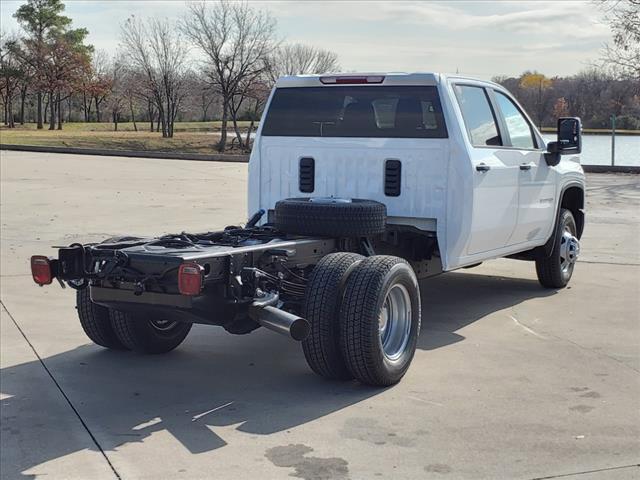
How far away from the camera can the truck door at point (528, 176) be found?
7785mm

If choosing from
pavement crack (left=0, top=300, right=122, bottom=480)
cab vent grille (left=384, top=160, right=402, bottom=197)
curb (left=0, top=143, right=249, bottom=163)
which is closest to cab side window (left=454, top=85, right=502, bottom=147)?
cab vent grille (left=384, top=160, right=402, bottom=197)

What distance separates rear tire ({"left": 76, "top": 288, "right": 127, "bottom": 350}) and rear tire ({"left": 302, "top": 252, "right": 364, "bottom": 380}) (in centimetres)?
173

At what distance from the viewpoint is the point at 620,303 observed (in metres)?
8.33

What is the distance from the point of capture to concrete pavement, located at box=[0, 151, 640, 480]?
4496 millimetres

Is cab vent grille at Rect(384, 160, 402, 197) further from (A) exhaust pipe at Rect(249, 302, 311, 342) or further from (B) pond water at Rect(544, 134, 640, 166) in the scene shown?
(B) pond water at Rect(544, 134, 640, 166)

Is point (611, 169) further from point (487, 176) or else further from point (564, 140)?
point (487, 176)

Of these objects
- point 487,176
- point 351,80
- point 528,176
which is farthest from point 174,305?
point 528,176

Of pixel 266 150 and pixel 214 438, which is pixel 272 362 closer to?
pixel 214 438

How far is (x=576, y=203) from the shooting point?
9445mm

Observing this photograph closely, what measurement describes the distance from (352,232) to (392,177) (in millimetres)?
996

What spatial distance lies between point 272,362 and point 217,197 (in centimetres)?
1193

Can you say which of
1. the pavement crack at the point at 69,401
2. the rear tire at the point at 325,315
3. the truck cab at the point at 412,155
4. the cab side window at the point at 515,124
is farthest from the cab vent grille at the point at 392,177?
the pavement crack at the point at 69,401

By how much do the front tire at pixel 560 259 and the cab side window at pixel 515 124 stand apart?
109 centimetres

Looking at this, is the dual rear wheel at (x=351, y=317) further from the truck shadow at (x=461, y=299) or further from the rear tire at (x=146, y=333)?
the rear tire at (x=146, y=333)
